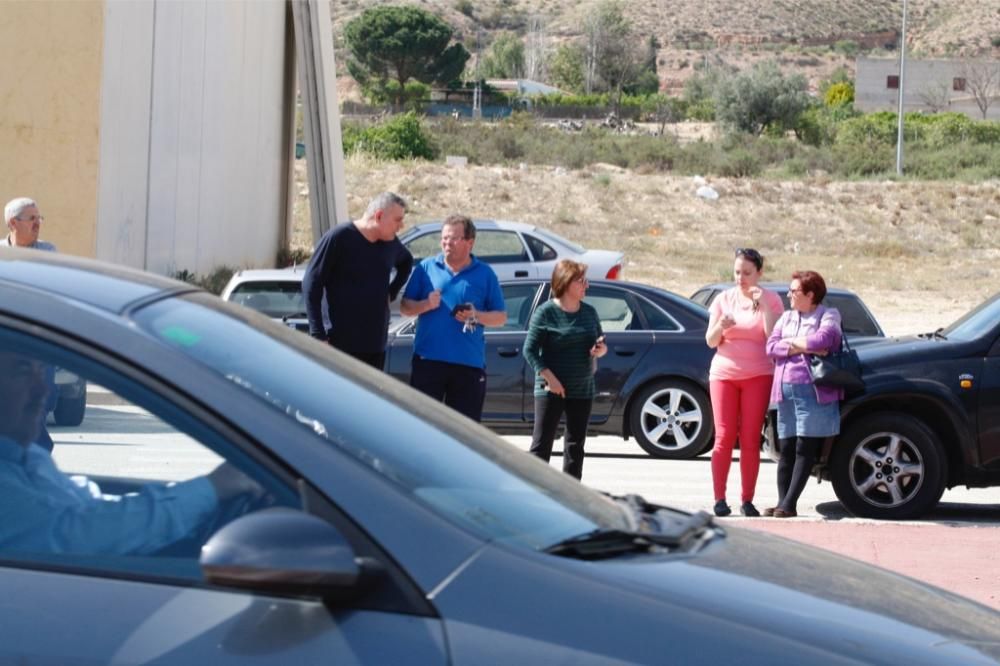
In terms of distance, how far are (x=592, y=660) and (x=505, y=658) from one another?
16 centimetres

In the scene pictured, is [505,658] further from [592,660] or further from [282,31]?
[282,31]

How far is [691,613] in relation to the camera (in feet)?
9.07

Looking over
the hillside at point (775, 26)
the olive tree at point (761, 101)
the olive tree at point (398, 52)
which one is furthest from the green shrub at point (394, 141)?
the hillside at point (775, 26)

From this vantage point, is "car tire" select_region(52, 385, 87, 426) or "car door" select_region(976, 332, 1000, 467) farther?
"car door" select_region(976, 332, 1000, 467)

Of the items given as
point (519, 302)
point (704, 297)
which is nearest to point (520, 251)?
point (704, 297)

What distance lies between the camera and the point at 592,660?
2652mm

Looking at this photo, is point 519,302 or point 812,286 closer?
point 812,286

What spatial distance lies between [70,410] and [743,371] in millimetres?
6867

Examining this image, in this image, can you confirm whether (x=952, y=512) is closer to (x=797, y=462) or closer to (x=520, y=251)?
(x=797, y=462)

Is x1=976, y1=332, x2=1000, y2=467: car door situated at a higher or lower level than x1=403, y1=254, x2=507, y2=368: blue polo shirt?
lower

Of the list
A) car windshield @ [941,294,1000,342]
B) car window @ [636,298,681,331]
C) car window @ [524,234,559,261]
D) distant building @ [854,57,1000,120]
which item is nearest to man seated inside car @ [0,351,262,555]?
car windshield @ [941,294,1000,342]

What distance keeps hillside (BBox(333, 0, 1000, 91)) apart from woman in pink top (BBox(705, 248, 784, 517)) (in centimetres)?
10314

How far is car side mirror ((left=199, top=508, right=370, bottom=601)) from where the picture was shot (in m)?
2.61

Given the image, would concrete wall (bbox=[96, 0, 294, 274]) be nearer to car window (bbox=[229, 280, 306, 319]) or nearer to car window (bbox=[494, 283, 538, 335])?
car window (bbox=[229, 280, 306, 319])
